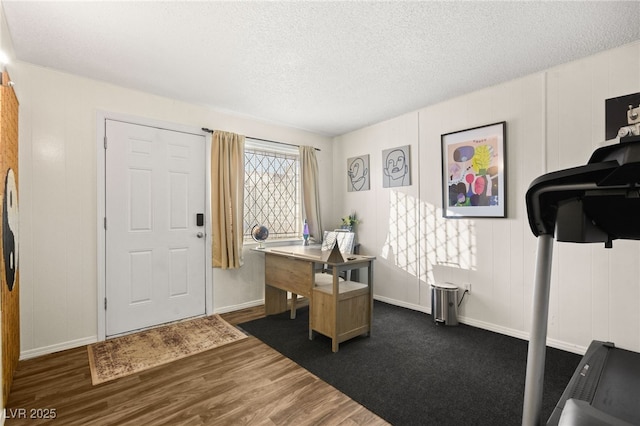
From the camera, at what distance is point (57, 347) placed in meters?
2.68

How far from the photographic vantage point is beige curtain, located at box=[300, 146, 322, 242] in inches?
175

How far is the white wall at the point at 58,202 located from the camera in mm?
2553

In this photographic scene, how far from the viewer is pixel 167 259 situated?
330cm

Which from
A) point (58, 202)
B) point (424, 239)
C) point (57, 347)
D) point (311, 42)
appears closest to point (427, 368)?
point (424, 239)

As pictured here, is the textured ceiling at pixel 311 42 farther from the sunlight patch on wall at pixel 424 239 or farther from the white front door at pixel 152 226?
the sunlight patch on wall at pixel 424 239

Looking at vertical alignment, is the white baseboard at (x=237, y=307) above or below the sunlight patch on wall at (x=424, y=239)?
below

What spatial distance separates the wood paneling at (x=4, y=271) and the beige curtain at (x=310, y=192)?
2.98 metres

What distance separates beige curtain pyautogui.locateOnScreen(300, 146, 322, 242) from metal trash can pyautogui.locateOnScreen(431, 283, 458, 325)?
1896 millimetres

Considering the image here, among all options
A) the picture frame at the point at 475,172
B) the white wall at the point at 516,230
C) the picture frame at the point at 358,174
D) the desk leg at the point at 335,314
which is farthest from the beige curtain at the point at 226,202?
the picture frame at the point at 475,172

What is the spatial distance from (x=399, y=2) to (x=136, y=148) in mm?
2756

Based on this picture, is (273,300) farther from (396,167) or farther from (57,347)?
(396,167)

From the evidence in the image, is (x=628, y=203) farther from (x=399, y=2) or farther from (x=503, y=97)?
(x=503, y=97)

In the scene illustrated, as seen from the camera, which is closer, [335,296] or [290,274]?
[335,296]

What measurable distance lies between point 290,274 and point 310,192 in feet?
5.35
